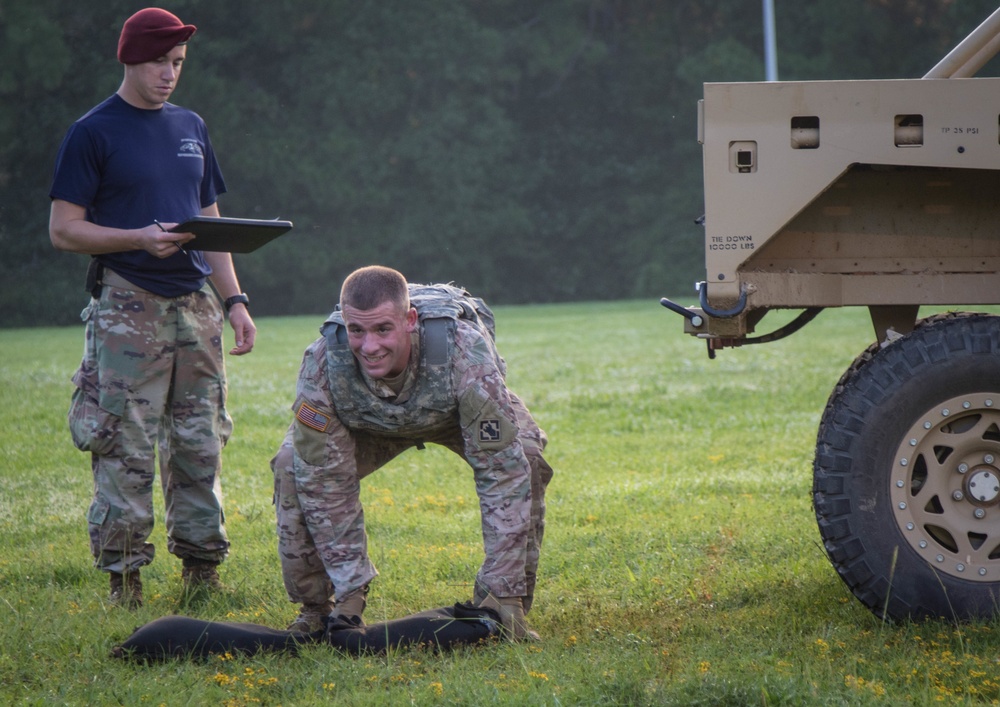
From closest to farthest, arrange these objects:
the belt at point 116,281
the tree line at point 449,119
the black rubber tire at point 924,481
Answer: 1. the black rubber tire at point 924,481
2. the belt at point 116,281
3. the tree line at point 449,119

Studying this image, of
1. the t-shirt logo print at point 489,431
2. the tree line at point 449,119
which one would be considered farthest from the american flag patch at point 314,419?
the tree line at point 449,119

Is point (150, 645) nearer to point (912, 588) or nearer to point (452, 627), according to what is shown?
point (452, 627)

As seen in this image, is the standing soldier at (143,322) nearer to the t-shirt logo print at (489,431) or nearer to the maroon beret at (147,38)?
the maroon beret at (147,38)

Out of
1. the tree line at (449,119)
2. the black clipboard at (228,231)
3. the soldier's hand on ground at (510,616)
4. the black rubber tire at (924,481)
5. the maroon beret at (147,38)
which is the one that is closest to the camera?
the black rubber tire at (924,481)

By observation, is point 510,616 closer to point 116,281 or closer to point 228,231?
point 228,231

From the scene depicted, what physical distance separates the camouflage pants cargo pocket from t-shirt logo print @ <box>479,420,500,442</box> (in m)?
1.51

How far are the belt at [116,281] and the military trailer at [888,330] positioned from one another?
2.18 m

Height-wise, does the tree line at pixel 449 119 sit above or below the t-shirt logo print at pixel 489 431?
above

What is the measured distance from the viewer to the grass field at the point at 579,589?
3.67 metres

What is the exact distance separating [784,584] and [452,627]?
1.52 metres

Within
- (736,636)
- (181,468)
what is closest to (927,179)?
(736,636)

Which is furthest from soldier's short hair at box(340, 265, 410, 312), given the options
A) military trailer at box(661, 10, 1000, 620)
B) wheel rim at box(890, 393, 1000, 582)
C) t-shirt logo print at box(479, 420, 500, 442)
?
wheel rim at box(890, 393, 1000, 582)

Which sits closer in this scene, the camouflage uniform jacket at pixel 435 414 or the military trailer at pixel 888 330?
the military trailer at pixel 888 330

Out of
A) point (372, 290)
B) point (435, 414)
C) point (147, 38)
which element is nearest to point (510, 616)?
point (435, 414)
